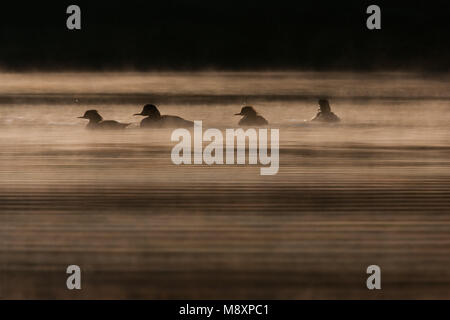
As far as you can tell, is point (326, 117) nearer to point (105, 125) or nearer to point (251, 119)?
point (251, 119)

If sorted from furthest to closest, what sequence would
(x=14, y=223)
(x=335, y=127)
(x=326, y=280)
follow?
(x=335, y=127)
(x=14, y=223)
(x=326, y=280)

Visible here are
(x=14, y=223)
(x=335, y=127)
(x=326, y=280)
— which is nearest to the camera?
(x=326, y=280)

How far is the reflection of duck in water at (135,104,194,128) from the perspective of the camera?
3.11 metres

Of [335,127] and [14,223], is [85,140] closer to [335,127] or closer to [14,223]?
[14,223]

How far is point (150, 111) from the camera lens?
3162 millimetres

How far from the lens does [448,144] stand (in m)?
3.16

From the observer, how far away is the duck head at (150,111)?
314 centimetres

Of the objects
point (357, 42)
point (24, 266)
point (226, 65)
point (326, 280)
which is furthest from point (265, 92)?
point (24, 266)

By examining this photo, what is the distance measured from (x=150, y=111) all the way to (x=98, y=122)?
0.61 ft

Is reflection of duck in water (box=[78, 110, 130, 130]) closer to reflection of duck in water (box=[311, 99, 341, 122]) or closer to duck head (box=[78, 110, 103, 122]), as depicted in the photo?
duck head (box=[78, 110, 103, 122])

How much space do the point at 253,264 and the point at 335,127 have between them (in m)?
0.72

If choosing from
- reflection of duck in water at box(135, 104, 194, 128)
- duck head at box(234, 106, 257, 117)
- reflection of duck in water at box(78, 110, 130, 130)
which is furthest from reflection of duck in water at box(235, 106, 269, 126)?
reflection of duck in water at box(78, 110, 130, 130)

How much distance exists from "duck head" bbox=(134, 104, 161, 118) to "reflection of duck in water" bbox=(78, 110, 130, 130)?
72 millimetres

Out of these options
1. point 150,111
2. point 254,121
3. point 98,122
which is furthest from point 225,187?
point 98,122
